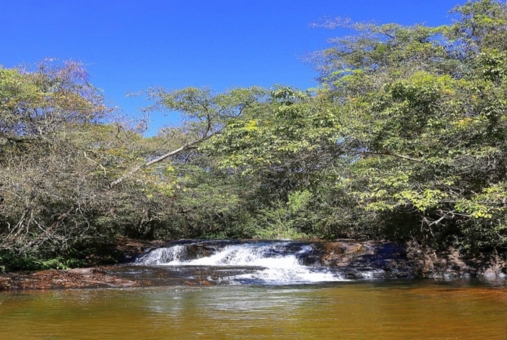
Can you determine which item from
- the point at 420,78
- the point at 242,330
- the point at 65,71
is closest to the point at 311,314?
the point at 242,330

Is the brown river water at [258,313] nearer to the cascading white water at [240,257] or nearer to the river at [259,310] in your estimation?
the river at [259,310]

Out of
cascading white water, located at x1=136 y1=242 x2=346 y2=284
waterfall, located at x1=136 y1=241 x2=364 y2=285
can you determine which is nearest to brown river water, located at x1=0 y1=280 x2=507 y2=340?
cascading white water, located at x1=136 y1=242 x2=346 y2=284

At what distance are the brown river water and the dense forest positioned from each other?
2501 mm

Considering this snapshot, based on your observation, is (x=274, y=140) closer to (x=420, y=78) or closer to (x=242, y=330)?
(x=420, y=78)

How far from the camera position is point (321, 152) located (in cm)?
1314

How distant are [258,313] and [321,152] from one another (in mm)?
7568

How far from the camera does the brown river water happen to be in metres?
4.92

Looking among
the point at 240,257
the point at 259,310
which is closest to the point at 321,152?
the point at 240,257

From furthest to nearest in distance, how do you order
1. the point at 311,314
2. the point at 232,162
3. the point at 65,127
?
the point at 232,162, the point at 65,127, the point at 311,314

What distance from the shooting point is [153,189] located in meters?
13.5

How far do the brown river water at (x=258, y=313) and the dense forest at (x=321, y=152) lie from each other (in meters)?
2.50

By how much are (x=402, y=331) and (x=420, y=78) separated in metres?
8.09

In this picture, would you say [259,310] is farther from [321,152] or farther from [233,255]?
[233,255]

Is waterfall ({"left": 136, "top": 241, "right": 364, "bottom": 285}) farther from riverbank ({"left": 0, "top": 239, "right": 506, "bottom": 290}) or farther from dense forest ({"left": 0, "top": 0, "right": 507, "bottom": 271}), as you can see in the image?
dense forest ({"left": 0, "top": 0, "right": 507, "bottom": 271})
